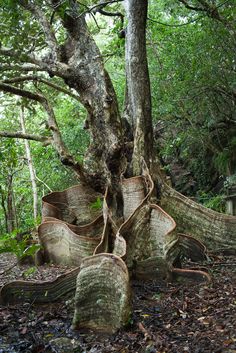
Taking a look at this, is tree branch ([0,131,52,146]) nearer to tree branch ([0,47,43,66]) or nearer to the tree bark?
tree branch ([0,47,43,66])

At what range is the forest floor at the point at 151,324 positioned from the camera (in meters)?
3.45

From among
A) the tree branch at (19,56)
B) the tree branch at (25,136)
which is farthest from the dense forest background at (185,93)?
the tree branch at (19,56)

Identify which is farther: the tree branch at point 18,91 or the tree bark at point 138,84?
the tree branch at point 18,91

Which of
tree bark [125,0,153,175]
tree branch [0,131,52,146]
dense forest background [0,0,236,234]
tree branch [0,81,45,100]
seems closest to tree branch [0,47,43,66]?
dense forest background [0,0,236,234]

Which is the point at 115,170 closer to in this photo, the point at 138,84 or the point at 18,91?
the point at 138,84

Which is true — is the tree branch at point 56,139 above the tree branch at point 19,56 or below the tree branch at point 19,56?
below

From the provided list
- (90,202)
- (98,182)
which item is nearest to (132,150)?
(98,182)

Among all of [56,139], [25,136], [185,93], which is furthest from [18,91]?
[185,93]

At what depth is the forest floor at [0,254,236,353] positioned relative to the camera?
11.3 ft

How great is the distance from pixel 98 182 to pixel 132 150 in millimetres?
917

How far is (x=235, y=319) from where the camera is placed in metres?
3.72

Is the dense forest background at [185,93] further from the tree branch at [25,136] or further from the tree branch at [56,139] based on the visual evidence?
the tree branch at [56,139]

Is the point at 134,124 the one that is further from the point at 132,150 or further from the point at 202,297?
the point at 202,297

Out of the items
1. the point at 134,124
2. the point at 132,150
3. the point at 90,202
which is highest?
the point at 134,124
